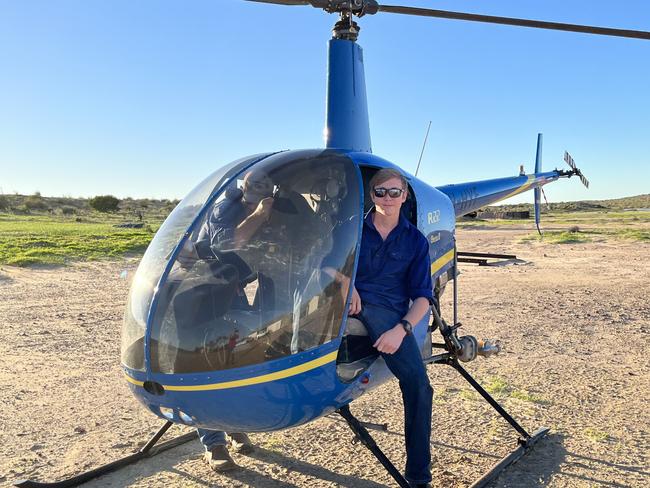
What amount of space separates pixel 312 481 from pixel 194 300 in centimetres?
212

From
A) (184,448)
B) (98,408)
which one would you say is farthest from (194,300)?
(98,408)

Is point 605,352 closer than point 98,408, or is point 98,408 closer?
point 98,408

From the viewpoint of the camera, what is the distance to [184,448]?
5.08m

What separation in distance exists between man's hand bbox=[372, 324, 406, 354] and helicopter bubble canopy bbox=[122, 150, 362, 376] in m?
0.34

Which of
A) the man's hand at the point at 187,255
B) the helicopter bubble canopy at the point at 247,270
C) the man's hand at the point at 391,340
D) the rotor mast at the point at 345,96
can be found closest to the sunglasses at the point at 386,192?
the helicopter bubble canopy at the point at 247,270

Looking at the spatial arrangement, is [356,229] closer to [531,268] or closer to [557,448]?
[557,448]

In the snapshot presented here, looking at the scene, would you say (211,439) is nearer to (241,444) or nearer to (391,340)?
(241,444)

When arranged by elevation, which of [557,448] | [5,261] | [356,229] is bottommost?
[557,448]

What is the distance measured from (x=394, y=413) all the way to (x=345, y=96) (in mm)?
3306

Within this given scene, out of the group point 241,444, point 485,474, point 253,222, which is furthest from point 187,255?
Answer: point 485,474

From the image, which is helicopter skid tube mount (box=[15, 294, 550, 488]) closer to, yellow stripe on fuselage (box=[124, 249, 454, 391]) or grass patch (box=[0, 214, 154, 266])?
yellow stripe on fuselage (box=[124, 249, 454, 391])

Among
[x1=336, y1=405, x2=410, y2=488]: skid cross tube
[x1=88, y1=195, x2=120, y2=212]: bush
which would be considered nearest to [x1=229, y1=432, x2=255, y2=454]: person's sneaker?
[x1=336, y1=405, x2=410, y2=488]: skid cross tube

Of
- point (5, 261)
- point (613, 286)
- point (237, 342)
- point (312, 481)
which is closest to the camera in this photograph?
point (237, 342)

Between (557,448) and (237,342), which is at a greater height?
(237,342)
